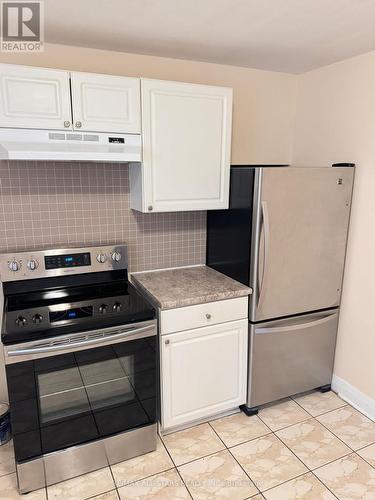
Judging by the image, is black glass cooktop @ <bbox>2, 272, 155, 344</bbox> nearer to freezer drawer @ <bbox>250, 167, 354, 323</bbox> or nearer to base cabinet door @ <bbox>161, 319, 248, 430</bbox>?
base cabinet door @ <bbox>161, 319, 248, 430</bbox>

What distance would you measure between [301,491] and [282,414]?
23.7 inches

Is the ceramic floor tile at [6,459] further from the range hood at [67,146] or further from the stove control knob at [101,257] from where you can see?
Answer: the range hood at [67,146]

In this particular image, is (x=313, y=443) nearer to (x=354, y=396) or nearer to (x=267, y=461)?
(x=267, y=461)

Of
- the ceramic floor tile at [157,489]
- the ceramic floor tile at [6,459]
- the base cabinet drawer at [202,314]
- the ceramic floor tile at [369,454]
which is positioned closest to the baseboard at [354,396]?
the ceramic floor tile at [369,454]

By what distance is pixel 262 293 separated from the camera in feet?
7.14

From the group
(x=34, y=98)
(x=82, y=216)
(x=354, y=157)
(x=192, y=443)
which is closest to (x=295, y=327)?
(x=192, y=443)

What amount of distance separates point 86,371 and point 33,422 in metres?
0.33

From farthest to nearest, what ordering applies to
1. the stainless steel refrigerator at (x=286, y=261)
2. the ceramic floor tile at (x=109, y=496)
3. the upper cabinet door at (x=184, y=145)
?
1. the stainless steel refrigerator at (x=286, y=261)
2. the upper cabinet door at (x=184, y=145)
3. the ceramic floor tile at (x=109, y=496)

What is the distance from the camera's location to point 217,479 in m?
1.89

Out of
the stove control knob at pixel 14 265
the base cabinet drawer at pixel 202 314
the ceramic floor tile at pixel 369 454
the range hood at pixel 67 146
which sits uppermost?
the range hood at pixel 67 146

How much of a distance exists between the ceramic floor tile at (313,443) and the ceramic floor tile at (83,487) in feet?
3.45

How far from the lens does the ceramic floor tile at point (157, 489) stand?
5.85 ft

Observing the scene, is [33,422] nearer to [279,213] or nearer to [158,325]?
[158,325]

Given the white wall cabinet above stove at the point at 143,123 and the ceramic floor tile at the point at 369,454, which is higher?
the white wall cabinet above stove at the point at 143,123
